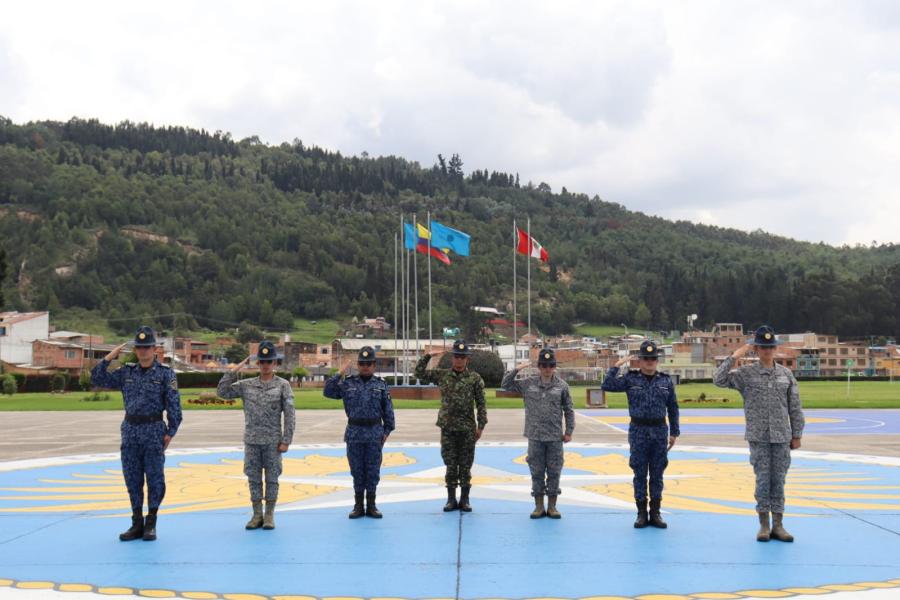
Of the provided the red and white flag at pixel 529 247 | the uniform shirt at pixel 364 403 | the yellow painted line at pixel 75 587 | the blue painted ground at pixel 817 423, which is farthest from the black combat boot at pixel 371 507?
the red and white flag at pixel 529 247

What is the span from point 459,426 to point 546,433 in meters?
0.98

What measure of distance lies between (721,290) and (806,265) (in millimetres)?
49040

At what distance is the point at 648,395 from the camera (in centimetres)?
887

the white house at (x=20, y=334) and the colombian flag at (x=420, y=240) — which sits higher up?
the colombian flag at (x=420, y=240)

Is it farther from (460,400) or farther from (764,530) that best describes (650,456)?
(460,400)

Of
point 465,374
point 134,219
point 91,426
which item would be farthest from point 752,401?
point 134,219

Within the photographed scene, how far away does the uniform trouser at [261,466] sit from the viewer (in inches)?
347

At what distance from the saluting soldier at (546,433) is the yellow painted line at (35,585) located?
4687 mm

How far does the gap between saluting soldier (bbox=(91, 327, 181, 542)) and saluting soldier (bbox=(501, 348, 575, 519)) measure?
11.3 ft

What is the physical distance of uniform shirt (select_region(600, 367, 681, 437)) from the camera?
8.84 m

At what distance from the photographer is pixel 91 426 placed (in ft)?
77.9

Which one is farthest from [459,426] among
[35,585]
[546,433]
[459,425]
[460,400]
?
[35,585]

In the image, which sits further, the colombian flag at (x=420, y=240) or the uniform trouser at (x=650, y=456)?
the colombian flag at (x=420, y=240)

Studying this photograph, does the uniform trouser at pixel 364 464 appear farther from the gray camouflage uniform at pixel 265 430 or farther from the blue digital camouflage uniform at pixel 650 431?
the blue digital camouflage uniform at pixel 650 431
